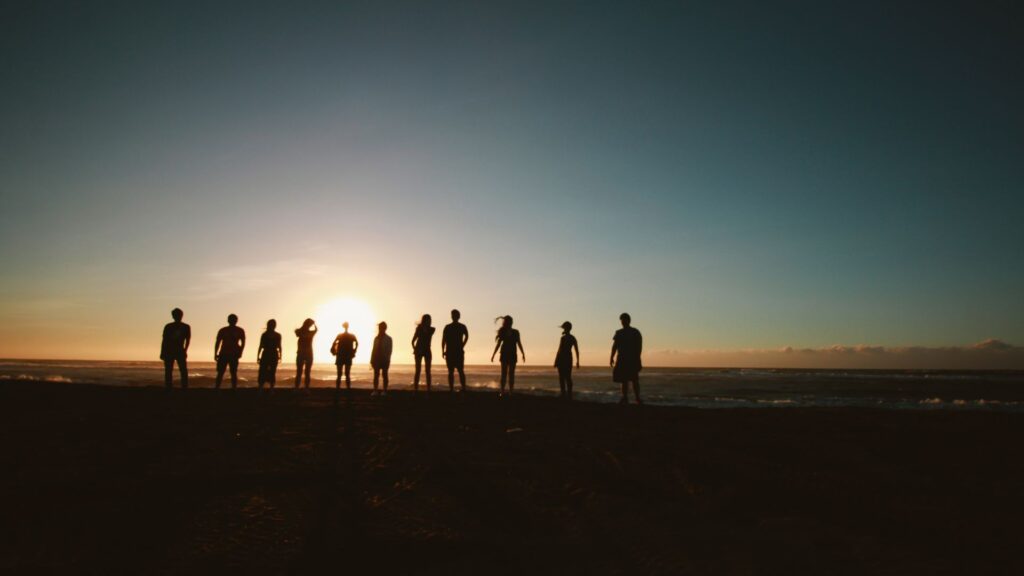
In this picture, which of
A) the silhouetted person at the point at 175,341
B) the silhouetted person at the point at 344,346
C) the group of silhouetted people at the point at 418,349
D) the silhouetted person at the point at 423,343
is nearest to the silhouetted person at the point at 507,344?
the group of silhouetted people at the point at 418,349

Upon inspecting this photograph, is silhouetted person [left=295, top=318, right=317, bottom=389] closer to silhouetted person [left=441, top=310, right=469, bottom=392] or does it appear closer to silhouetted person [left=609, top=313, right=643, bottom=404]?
silhouetted person [left=441, top=310, right=469, bottom=392]

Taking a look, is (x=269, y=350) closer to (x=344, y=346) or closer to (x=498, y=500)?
(x=344, y=346)

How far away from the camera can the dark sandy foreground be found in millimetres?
3381

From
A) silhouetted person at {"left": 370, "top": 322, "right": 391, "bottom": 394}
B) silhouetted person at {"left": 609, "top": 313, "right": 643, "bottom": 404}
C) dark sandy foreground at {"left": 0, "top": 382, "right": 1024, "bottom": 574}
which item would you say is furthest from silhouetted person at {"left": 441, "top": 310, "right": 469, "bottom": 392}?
dark sandy foreground at {"left": 0, "top": 382, "right": 1024, "bottom": 574}

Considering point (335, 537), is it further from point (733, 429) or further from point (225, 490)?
point (733, 429)

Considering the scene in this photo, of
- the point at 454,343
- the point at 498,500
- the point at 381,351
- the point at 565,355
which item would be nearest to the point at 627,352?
the point at 565,355

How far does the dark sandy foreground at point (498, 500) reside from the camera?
11.1 ft

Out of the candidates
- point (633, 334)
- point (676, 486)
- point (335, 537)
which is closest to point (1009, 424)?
point (633, 334)

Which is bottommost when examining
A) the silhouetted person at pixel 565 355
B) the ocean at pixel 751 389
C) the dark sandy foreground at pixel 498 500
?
the ocean at pixel 751 389

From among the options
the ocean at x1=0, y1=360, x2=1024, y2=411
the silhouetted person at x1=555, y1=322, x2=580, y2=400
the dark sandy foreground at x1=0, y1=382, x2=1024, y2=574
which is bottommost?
the ocean at x1=0, y1=360, x2=1024, y2=411

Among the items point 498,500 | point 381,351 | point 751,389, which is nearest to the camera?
point 498,500

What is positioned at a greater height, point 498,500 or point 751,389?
point 498,500

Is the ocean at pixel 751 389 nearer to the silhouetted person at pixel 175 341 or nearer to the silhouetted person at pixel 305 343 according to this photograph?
the silhouetted person at pixel 305 343

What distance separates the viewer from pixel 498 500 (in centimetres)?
462
